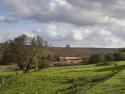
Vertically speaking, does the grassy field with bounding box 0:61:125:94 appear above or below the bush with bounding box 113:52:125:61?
below

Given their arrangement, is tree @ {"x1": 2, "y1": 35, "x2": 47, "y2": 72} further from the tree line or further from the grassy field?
the grassy field

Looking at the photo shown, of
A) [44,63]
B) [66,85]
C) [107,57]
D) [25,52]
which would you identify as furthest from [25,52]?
[66,85]

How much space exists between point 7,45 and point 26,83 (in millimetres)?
47188

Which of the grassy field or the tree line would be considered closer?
the grassy field

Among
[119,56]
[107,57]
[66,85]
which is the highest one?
[119,56]

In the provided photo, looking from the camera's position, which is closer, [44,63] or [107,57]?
[44,63]

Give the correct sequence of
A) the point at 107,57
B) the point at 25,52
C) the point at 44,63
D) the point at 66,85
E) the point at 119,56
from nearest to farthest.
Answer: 1. the point at 66,85
2. the point at 25,52
3. the point at 44,63
4. the point at 119,56
5. the point at 107,57

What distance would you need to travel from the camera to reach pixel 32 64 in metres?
87.7

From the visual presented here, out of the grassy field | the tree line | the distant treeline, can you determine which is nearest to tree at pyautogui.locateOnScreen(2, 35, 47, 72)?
the tree line

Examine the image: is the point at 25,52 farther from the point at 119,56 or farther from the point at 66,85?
the point at 66,85

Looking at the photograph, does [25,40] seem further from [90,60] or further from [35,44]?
[90,60]

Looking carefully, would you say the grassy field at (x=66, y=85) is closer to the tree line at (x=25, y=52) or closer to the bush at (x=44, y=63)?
the tree line at (x=25, y=52)

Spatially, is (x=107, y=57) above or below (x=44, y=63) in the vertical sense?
above

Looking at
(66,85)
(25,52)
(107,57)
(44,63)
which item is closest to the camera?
(66,85)
